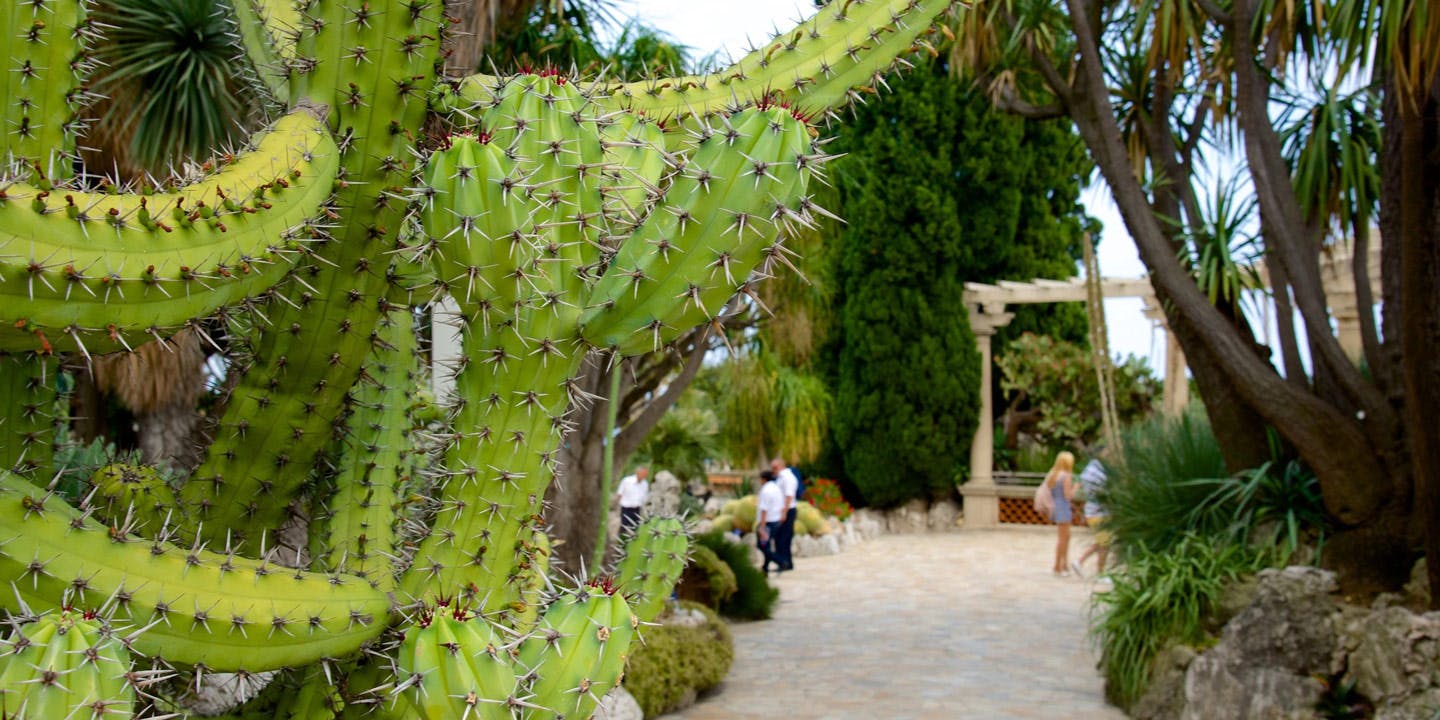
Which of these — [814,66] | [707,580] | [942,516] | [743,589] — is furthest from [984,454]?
[814,66]

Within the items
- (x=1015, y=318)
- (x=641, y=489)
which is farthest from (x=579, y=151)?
(x=1015, y=318)

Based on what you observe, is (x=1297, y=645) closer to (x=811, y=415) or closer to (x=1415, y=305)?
(x=1415, y=305)

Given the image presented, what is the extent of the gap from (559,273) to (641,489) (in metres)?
8.99

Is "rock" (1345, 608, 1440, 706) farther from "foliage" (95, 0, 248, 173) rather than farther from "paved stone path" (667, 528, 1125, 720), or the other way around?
"foliage" (95, 0, 248, 173)

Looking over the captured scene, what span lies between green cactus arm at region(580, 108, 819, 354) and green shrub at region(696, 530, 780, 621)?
782 centimetres

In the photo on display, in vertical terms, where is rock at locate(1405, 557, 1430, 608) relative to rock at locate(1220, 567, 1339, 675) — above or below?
above

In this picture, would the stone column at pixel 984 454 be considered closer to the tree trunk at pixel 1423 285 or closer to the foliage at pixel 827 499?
the foliage at pixel 827 499

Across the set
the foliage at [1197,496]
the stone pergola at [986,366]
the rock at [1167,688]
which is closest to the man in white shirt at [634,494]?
the foliage at [1197,496]

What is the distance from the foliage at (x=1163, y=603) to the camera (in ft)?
21.5

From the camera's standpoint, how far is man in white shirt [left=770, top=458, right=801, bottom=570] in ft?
40.7

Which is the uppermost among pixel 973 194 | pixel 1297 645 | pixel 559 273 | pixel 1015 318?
pixel 973 194

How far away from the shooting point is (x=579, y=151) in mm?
2389

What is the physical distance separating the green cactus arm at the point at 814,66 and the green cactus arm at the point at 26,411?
1.47 m

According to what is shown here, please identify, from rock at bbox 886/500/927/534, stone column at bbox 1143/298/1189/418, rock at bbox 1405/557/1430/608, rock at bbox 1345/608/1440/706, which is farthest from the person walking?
rock at bbox 886/500/927/534
